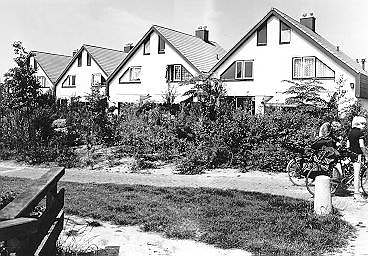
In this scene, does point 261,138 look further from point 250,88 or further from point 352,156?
point 250,88

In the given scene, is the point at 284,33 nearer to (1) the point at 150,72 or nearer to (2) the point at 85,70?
(1) the point at 150,72

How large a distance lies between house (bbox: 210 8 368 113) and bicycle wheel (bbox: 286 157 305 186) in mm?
16704

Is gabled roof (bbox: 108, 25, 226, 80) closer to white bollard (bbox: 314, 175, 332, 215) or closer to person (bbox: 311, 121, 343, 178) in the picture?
person (bbox: 311, 121, 343, 178)

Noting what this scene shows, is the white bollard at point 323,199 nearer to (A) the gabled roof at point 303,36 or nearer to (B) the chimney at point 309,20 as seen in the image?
(A) the gabled roof at point 303,36

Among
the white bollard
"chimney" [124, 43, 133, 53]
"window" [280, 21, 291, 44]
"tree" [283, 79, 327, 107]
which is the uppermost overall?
"chimney" [124, 43, 133, 53]

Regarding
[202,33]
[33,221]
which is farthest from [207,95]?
[202,33]

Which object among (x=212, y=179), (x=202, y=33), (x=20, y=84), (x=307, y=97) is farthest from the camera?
(x=202, y=33)

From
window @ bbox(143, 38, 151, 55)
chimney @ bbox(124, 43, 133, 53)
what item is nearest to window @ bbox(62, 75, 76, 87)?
chimney @ bbox(124, 43, 133, 53)

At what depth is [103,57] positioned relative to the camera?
49.9 m

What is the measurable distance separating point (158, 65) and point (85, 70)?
41.4 ft

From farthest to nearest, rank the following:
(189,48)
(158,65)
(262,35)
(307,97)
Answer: (189,48) < (158,65) < (262,35) < (307,97)

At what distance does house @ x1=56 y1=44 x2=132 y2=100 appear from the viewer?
4828 centimetres

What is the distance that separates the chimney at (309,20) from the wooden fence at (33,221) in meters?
34.1

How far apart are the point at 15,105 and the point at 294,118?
11.9 m
